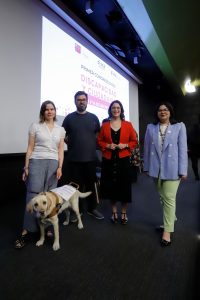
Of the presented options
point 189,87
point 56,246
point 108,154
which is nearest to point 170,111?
point 108,154

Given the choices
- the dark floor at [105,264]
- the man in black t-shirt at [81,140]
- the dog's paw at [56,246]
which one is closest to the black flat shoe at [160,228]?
the dark floor at [105,264]

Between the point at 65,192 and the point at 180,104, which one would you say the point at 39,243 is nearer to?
the point at 65,192

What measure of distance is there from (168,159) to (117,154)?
1.94 feet

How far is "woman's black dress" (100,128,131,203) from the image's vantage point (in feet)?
8.49

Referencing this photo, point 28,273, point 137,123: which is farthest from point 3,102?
point 137,123

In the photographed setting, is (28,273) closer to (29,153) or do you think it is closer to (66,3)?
(29,153)

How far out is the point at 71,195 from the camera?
2264 millimetres

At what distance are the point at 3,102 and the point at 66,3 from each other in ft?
6.54

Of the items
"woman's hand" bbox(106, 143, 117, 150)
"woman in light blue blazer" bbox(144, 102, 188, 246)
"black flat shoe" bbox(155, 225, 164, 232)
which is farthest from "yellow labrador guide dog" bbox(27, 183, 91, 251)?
"black flat shoe" bbox(155, 225, 164, 232)

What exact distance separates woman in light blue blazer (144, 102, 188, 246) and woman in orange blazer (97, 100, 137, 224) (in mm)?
333

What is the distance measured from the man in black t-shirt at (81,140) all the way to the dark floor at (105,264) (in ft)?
1.95

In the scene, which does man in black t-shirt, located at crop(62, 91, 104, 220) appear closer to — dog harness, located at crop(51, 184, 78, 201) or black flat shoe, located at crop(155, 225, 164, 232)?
dog harness, located at crop(51, 184, 78, 201)

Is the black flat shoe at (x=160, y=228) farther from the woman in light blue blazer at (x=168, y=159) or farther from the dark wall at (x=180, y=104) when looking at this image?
the dark wall at (x=180, y=104)

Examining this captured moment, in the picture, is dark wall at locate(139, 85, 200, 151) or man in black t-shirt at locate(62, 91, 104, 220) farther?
dark wall at locate(139, 85, 200, 151)
